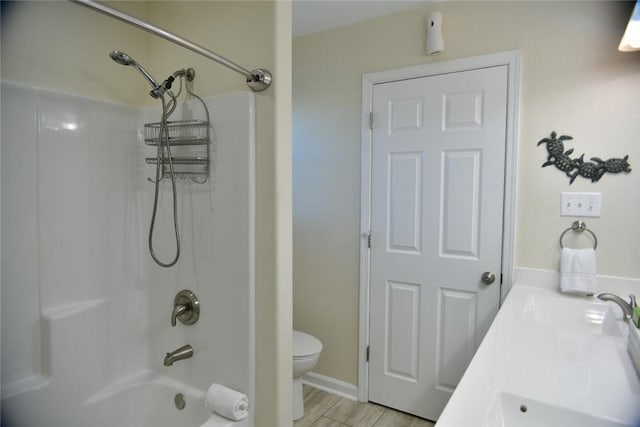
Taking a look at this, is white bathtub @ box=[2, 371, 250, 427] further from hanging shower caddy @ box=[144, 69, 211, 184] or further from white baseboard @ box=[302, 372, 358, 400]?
white baseboard @ box=[302, 372, 358, 400]

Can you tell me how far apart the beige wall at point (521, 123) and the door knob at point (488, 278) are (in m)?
0.15

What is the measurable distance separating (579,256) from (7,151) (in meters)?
2.34

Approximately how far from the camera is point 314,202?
2.59 metres

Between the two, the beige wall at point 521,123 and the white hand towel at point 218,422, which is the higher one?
the beige wall at point 521,123

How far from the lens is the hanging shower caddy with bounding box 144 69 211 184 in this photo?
4.73 feet

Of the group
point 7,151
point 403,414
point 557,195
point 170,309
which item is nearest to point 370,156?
point 557,195

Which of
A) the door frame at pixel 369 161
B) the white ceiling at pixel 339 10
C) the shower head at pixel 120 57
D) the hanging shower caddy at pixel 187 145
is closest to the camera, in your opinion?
the shower head at pixel 120 57

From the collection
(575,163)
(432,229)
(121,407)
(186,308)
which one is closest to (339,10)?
(432,229)

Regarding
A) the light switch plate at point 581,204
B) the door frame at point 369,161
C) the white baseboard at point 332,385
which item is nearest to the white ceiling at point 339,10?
the door frame at point 369,161

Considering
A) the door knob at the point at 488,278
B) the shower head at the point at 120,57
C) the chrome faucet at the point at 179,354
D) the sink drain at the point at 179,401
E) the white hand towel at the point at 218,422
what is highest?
the shower head at the point at 120,57

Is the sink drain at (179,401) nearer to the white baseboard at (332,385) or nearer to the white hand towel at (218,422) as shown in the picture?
the white hand towel at (218,422)

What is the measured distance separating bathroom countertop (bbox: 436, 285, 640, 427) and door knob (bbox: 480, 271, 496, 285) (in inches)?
18.5

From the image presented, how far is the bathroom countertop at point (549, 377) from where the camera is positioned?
89 cm

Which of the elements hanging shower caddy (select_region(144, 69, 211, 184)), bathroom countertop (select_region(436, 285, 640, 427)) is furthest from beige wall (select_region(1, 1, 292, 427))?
bathroom countertop (select_region(436, 285, 640, 427))
